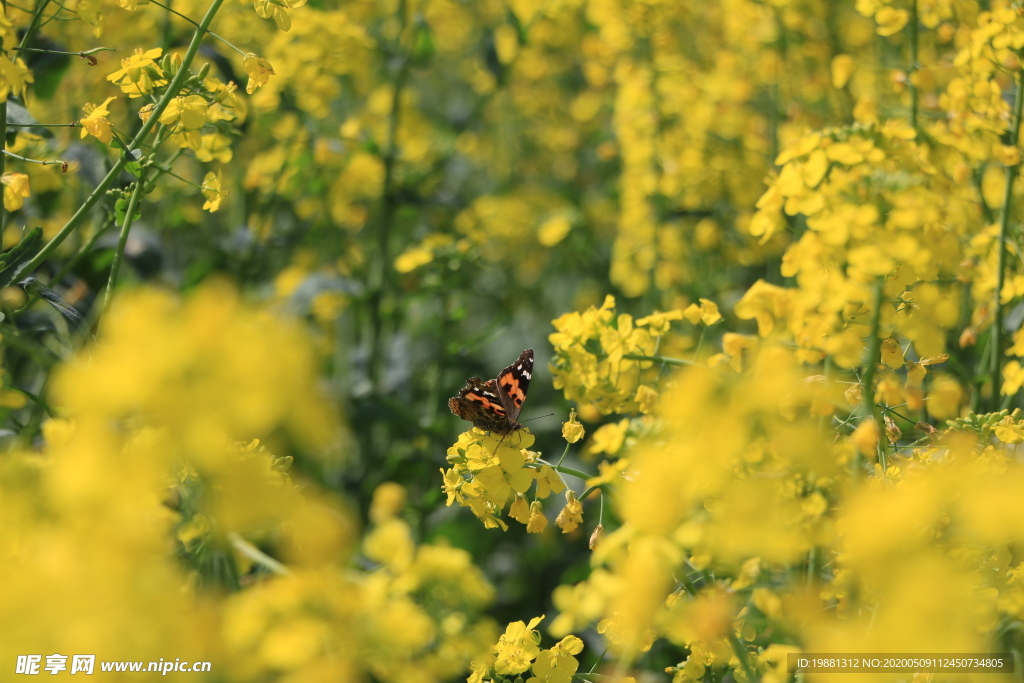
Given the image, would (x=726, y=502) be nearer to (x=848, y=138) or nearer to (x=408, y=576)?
(x=408, y=576)

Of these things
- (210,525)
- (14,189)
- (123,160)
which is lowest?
(210,525)

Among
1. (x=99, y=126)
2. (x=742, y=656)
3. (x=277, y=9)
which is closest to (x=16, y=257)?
(x=99, y=126)

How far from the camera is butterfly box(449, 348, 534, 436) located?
204 cm

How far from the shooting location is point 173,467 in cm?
122

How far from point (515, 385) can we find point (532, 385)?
2852 mm

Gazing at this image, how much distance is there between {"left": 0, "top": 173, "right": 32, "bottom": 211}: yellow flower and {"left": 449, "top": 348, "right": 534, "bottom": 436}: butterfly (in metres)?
1.20

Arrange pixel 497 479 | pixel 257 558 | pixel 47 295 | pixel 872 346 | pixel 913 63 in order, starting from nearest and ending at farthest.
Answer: pixel 257 558 → pixel 872 346 → pixel 497 479 → pixel 47 295 → pixel 913 63

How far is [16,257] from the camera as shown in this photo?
2.00 meters

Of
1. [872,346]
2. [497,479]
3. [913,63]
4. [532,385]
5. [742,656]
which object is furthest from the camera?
[532,385]

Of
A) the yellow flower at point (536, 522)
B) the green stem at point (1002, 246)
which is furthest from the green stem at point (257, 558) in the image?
the green stem at point (1002, 246)

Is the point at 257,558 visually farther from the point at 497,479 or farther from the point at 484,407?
the point at 484,407

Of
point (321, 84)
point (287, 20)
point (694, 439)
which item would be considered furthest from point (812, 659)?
point (321, 84)

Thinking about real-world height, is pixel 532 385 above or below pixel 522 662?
below

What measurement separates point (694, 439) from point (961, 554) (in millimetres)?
705
